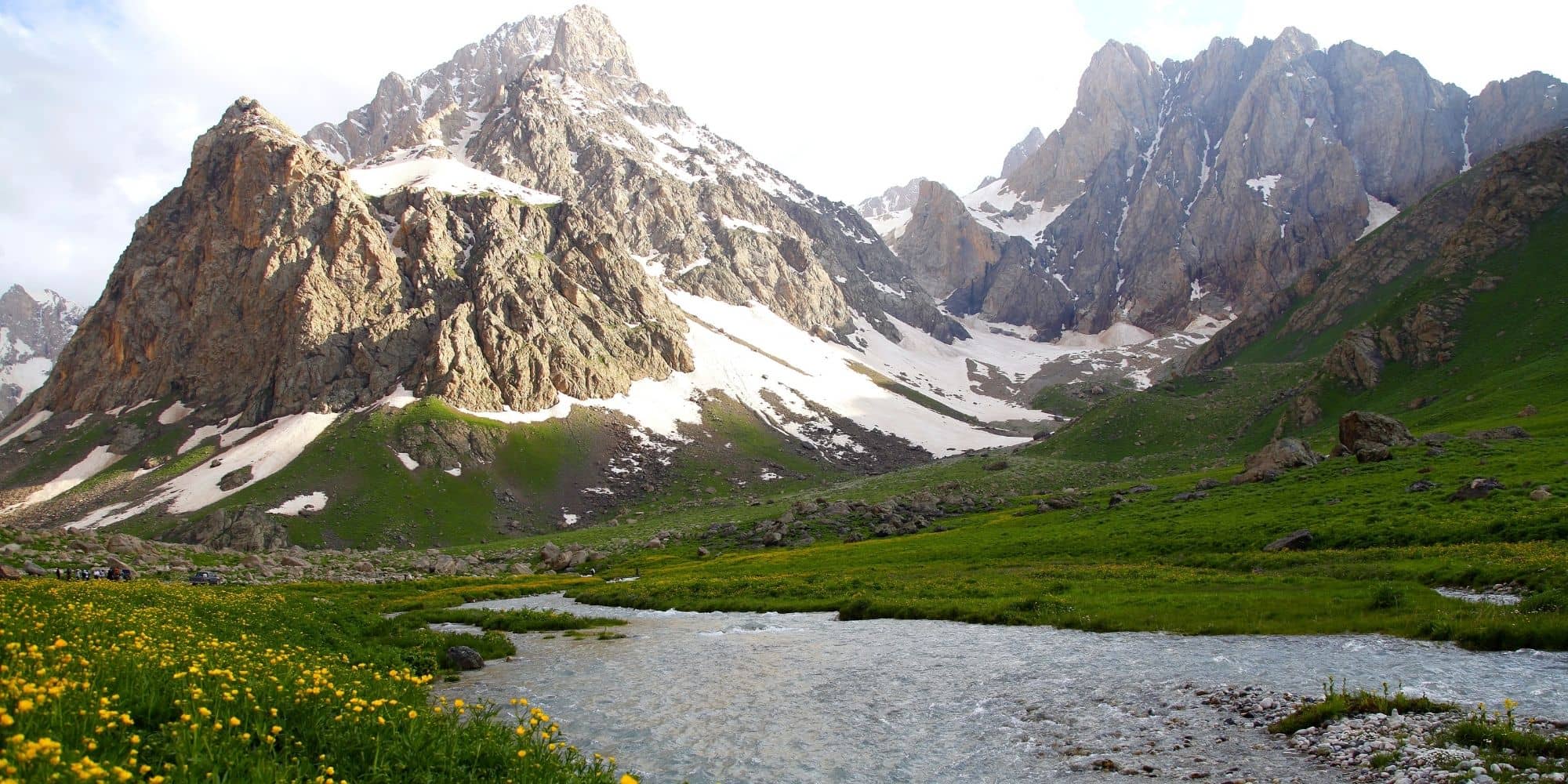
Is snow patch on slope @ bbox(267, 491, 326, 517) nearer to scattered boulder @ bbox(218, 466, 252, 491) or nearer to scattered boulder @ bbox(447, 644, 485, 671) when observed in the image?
scattered boulder @ bbox(218, 466, 252, 491)

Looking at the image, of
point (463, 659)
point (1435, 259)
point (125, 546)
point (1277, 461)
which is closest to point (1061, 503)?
point (1277, 461)

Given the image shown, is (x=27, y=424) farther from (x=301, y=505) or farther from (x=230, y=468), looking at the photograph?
(x=301, y=505)

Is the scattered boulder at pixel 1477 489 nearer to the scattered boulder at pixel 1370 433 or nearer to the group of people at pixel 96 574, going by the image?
the scattered boulder at pixel 1370 433

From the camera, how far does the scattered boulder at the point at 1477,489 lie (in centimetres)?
4097

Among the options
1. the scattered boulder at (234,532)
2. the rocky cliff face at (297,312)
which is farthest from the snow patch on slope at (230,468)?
the scattered boulder at (234,532)

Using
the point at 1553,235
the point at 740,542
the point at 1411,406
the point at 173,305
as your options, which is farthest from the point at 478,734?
the point at 173,305

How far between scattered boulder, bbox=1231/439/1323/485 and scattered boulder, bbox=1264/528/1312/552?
26.0 meters

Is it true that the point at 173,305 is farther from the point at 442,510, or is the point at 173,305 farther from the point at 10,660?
the point at 10,660

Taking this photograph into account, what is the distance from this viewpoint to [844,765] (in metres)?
16.0

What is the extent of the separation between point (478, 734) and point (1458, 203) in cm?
24420

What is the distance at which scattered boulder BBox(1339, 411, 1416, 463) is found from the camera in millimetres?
63888

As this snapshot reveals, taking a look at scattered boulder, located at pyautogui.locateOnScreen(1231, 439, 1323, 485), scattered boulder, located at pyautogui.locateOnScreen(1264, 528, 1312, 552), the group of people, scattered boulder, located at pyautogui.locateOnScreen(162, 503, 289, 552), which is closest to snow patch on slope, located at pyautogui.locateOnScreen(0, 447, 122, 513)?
scattered boulder, located at pyautogui.locateOnScreen(162, 503, 289, 552)

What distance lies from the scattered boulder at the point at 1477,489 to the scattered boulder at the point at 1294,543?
377 inches

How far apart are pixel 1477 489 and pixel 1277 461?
25396 millimetres
